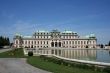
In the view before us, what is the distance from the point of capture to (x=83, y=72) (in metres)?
15.1

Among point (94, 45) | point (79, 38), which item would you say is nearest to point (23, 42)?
point (79, 38)

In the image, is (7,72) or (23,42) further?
(23,42)

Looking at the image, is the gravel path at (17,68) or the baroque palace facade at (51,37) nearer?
the gravel path at (17,68)

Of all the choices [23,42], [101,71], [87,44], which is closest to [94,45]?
[87,44]

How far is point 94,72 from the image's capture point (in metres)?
15.4

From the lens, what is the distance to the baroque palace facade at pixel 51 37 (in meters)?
158

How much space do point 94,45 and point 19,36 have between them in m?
56.3

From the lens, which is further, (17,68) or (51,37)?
(51,37)

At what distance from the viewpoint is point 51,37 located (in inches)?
6142

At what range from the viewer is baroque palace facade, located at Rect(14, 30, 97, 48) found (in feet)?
517

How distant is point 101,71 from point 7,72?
6904 millimetres

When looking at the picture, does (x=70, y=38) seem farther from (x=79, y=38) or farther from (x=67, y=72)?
(x=67, y=72)

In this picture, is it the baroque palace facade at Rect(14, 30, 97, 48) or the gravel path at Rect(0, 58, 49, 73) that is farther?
the baroque palace facade at Rect(14, 30, 97, 48)

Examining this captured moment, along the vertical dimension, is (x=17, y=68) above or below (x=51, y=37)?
below
